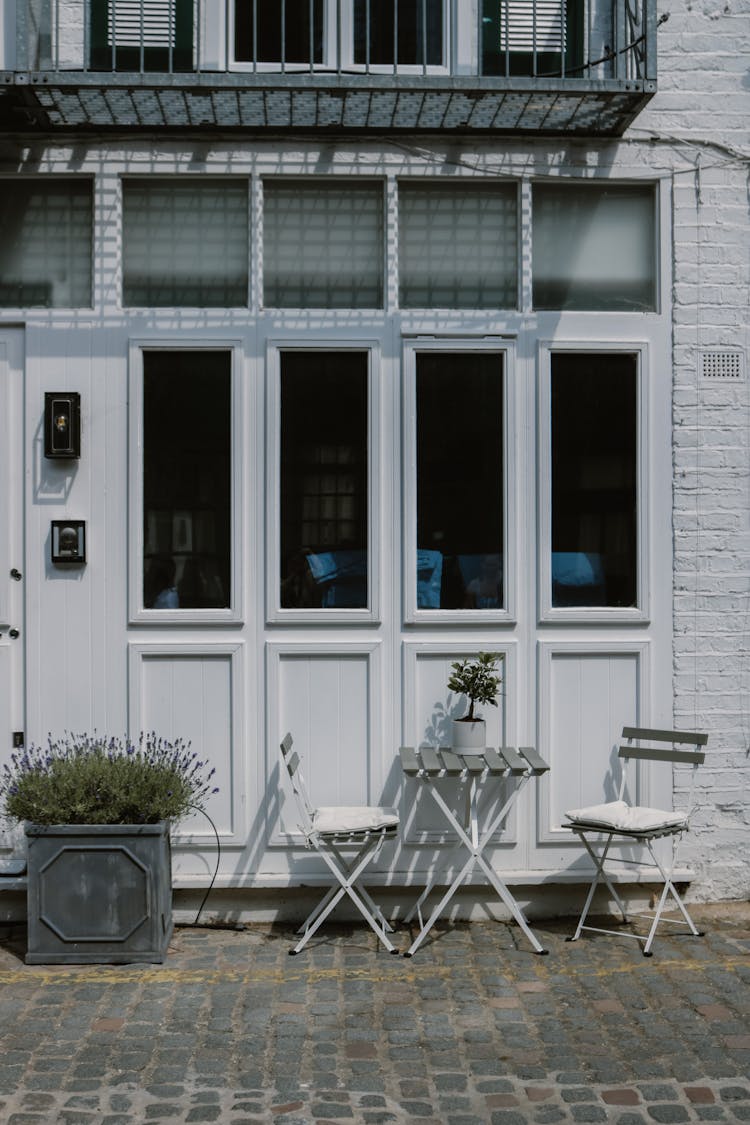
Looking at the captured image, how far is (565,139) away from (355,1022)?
4294mm

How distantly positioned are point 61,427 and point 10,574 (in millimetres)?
773

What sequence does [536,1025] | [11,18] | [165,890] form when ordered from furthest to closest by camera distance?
[11,18]
[165,890]
[536,1025]

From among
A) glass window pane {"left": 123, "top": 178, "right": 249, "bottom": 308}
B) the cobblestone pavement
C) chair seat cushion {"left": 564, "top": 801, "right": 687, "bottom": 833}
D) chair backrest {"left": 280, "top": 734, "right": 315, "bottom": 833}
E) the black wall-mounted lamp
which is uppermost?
glass window pane {"left": 123, "top": 178, "right": 249, "bottom": 308}

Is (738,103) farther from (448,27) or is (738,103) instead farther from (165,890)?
(165,890)

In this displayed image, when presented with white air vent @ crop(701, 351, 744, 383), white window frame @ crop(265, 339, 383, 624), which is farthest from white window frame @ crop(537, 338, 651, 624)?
white window frame @ crop(265, 339, 383, 624)

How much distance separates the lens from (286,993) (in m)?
5.01

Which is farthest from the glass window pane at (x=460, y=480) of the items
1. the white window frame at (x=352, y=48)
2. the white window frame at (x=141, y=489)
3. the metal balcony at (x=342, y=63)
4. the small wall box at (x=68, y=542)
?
the small wall box at (x=68, y=542)

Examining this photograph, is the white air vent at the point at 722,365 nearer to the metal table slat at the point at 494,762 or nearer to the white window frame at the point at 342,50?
the white window frame at the point at 342,50

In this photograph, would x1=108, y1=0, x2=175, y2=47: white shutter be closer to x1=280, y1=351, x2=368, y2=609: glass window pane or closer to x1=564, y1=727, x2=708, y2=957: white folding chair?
x1=280, y1=351, x2=368, y2=609: glass window pane

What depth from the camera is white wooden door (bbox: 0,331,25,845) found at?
237 inches

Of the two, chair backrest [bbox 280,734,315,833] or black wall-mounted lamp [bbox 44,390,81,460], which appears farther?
black wall-mounted lamp [bbox 44,390,81,460]

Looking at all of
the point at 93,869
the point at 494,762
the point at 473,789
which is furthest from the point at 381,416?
the point at 93,869

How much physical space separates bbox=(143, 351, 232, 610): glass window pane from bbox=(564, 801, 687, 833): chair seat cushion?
6.61 feet

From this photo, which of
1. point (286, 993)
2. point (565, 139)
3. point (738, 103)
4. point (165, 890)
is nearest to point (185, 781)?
point (165, 890)
